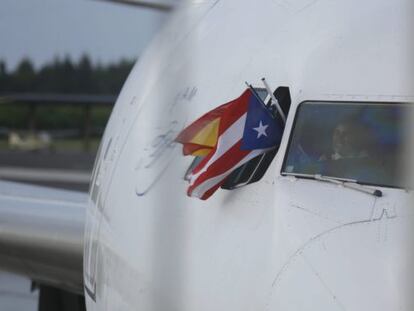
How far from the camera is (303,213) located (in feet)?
9.45

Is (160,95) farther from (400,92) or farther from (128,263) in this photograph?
(400,92)

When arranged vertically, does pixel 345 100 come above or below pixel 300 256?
above

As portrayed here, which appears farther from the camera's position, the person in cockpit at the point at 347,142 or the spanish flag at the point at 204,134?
the spanish flag at the point at 204,134

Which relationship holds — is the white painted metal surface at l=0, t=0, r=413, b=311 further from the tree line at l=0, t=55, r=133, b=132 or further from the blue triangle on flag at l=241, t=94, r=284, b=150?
the tree line at l=0, t=55, r=133, b=132

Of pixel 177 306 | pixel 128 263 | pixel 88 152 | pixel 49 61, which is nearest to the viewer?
pixel 177 306

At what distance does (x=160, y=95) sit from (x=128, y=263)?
2.80 feet

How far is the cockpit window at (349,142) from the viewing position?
9.18ft

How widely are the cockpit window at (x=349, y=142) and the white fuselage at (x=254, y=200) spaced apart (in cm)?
4

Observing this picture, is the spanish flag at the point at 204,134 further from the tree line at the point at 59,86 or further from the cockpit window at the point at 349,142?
the tree line at the point at 59,86

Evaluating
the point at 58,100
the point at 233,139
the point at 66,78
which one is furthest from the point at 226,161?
the point at 66,78

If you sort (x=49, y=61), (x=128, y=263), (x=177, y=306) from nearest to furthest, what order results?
(x=177, y=306)
(x=128, y=263)
(x=49, y=61)

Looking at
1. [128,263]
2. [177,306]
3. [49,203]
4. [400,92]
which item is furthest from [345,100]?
[49,203]

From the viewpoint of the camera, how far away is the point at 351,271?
8.68ft

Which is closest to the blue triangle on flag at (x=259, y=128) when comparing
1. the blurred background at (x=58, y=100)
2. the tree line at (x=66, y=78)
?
the blurred background at (x=58, y=100)
